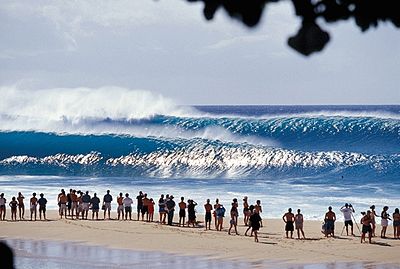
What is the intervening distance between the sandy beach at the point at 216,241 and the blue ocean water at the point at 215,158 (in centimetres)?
390

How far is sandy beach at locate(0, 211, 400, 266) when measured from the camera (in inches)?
618

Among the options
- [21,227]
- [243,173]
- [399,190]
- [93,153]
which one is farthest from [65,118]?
[21,227]

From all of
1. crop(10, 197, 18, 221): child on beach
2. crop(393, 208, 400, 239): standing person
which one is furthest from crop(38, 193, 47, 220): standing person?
crop(393, 208, 400, 239): standing person

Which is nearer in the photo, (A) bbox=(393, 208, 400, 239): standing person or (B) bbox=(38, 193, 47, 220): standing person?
(A) bbox=(393, 208, 400, 239): standing person

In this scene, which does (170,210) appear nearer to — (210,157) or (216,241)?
(216,241)

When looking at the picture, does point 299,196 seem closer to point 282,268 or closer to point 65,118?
point 282,268

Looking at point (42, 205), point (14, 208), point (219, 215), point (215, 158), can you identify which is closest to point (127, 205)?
point (42, 205)

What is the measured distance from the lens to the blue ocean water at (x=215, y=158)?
3030cm

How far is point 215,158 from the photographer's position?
43.6 meters

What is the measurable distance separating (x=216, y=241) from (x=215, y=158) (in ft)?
85.1

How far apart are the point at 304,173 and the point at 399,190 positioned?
7463 millimetres

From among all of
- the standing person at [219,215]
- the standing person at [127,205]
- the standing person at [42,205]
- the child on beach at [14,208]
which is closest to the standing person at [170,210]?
the standing person at [127,205]

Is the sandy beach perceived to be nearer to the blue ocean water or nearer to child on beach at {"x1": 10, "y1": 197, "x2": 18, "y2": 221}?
child on beach at {"x1": 10, "y1": 197, "x2": 18, "y2": 221}

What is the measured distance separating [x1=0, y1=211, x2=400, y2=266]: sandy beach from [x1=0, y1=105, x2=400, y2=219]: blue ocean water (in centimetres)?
390
